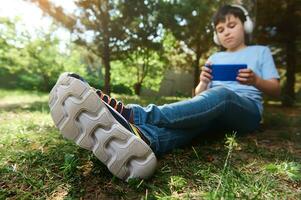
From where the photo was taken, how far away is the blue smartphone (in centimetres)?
220

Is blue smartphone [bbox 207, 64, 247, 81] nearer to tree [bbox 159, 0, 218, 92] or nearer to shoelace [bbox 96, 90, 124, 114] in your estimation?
shoelace [bbox 96, 90, 124, 114]

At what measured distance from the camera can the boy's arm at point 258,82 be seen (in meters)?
2.10

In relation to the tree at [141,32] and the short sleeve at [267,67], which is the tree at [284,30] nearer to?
the tree at [141,32]

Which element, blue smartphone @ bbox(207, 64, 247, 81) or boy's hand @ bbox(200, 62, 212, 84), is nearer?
blue smartphone @ bbox(207, 64, 247, 81)

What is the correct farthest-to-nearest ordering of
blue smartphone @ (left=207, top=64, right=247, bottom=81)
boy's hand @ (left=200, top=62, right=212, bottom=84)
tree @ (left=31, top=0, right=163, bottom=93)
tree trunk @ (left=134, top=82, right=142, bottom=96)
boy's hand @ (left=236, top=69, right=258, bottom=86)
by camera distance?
1. tree trunk @ (left=134, top=82, right=142, bottom=96)
2. tree @ (left=31, top=0, right=163, bottom=93)
3. boy's hand @ (left=200, top=62, right=212, bottom=84)
4. blue smartphone @ (left=207, top=64, right=247, bottom=81)
5. boy's hand @ (left=236, top=69, right=258, bottom=86)

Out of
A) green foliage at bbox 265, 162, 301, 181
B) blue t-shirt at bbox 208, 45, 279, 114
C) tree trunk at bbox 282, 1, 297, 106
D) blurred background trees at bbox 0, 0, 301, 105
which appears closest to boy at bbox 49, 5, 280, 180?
blue t-shirt at bbox 208, 45, 279, 114

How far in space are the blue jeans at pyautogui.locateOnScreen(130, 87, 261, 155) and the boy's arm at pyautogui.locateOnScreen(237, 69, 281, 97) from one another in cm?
14

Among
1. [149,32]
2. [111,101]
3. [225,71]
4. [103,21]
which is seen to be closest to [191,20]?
[149,32]

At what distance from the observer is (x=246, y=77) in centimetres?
210

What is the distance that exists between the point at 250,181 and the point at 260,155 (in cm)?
52

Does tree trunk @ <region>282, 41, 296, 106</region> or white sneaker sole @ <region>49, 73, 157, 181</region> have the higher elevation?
white sneaker sole @ <region>49, 73, 157, 181</region>

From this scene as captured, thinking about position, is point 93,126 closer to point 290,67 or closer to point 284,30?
point 290,67

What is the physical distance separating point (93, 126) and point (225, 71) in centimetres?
122

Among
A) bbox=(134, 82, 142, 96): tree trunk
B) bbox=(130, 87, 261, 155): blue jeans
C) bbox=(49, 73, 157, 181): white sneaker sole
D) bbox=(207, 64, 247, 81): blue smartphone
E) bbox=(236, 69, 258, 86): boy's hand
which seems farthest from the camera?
bbox=(134, 82, 142, 96): tree trunk
